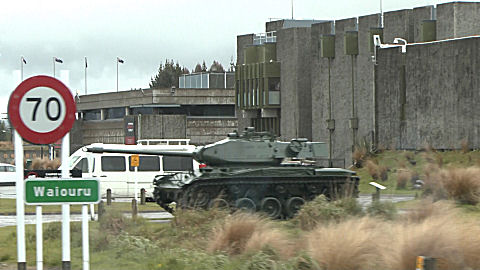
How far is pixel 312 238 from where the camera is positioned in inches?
485

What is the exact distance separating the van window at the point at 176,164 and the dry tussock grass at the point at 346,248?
20.4m

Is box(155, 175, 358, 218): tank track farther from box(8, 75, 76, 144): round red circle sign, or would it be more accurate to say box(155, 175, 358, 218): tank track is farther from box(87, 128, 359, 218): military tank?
box(8, 75, 76, 144): round red circle sign

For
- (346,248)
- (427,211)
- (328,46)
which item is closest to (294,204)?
(427,211)

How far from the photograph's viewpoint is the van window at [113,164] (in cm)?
3134

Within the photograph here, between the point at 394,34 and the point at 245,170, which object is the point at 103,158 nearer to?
the point at 245,170

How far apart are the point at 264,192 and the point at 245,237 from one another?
322 inches

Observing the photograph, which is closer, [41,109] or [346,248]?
[41,109]

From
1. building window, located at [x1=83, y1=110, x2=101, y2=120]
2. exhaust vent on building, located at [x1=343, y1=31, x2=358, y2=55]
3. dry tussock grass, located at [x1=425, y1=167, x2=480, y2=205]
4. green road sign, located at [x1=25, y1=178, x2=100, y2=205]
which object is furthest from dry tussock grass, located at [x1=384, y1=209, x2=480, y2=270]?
building window, located at [x1=83, y1=110, x2=101, y2=120]

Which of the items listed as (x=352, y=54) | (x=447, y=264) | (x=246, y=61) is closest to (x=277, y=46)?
(x=246, y=61)

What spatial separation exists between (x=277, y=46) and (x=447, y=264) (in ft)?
163

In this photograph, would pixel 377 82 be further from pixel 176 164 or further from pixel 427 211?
pixel 427 211

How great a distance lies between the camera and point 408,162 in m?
38.0

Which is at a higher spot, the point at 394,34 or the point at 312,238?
the point at 394,34

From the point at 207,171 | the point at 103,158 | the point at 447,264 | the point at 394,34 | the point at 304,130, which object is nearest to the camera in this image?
the point at 447,264
